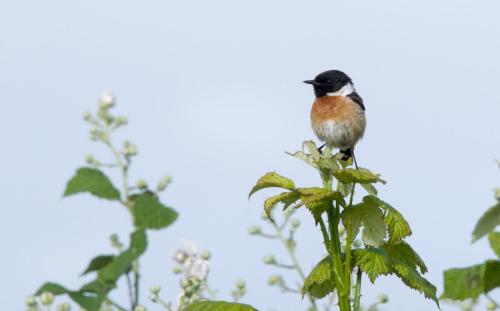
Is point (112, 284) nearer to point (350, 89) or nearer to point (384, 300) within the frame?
point (384, 300)

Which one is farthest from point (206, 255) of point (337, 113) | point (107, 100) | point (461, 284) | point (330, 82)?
point (461, 284)

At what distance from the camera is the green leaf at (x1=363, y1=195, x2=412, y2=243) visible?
10.1 feet

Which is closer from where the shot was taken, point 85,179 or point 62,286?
point 62,286

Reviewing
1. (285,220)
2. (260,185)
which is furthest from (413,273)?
(285,220)

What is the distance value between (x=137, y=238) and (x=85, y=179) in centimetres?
83

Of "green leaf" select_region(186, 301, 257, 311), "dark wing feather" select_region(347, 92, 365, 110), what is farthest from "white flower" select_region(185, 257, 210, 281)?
"dark wing feather" select_region(347, 92, 365, 110)

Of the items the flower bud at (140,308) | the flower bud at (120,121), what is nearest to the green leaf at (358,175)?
the flower bud at (140,308)

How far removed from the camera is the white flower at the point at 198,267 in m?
6.57

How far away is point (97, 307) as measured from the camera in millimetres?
4957

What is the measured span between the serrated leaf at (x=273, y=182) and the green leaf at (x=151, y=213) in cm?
255

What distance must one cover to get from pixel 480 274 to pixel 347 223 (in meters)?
0.68

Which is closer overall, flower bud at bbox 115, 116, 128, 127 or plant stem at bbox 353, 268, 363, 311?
plant stem at bbox 353, 268, 363, 311

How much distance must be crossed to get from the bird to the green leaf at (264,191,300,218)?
607 centimetres

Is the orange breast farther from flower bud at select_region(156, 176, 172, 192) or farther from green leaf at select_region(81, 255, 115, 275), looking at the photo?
green leaf at select_region(81, 255, 115, 275)
